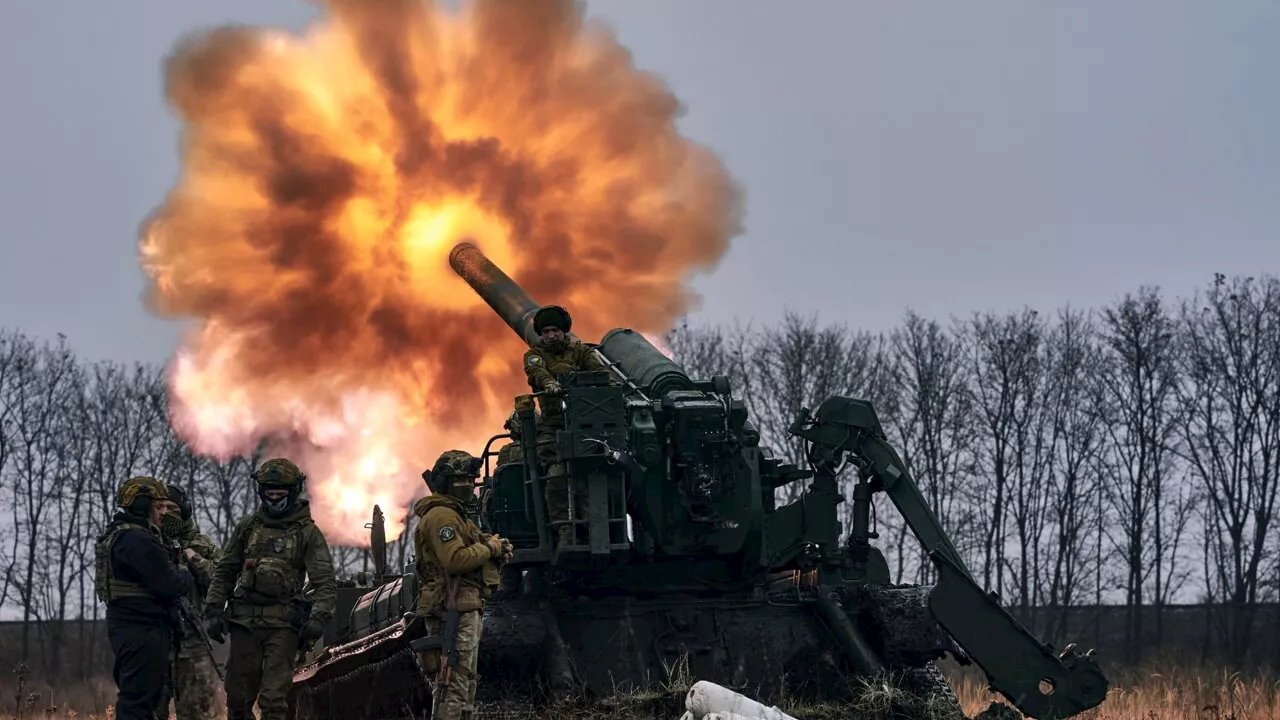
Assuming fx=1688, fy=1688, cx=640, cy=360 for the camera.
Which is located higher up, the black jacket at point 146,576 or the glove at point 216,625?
the black jacket at point 146,576

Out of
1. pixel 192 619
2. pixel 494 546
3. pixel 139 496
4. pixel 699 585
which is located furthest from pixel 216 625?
pixel 699 585

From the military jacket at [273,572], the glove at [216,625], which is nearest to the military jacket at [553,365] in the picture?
the military jacket at [273,572]

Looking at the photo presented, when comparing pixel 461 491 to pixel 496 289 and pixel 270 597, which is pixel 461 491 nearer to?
pixel 270 597

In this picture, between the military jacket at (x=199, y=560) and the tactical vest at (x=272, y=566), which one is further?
the military jacket at (x=199, y=560)

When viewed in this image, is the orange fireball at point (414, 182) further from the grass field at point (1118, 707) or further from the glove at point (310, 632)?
the glove at point (310, 632)

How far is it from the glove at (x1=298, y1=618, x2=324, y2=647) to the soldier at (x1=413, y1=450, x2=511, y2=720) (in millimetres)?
830

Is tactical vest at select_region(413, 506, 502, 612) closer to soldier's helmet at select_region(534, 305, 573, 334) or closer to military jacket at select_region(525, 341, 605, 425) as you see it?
military jacket at select_region(525, 341, 605, 425)

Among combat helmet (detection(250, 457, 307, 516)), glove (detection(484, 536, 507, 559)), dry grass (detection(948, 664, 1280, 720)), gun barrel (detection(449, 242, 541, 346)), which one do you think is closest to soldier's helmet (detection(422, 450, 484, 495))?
glove (detection(484, 536, 507, 559))

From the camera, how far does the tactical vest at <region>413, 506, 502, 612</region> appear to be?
13126 mm

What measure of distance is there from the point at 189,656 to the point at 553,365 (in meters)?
4.39

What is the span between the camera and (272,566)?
1356cm

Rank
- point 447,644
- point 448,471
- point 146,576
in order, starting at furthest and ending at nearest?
1. point 448,471
2. point 146,576
3. point 447,644

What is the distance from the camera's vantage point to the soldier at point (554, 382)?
1555 cm

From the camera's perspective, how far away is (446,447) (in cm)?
2519
